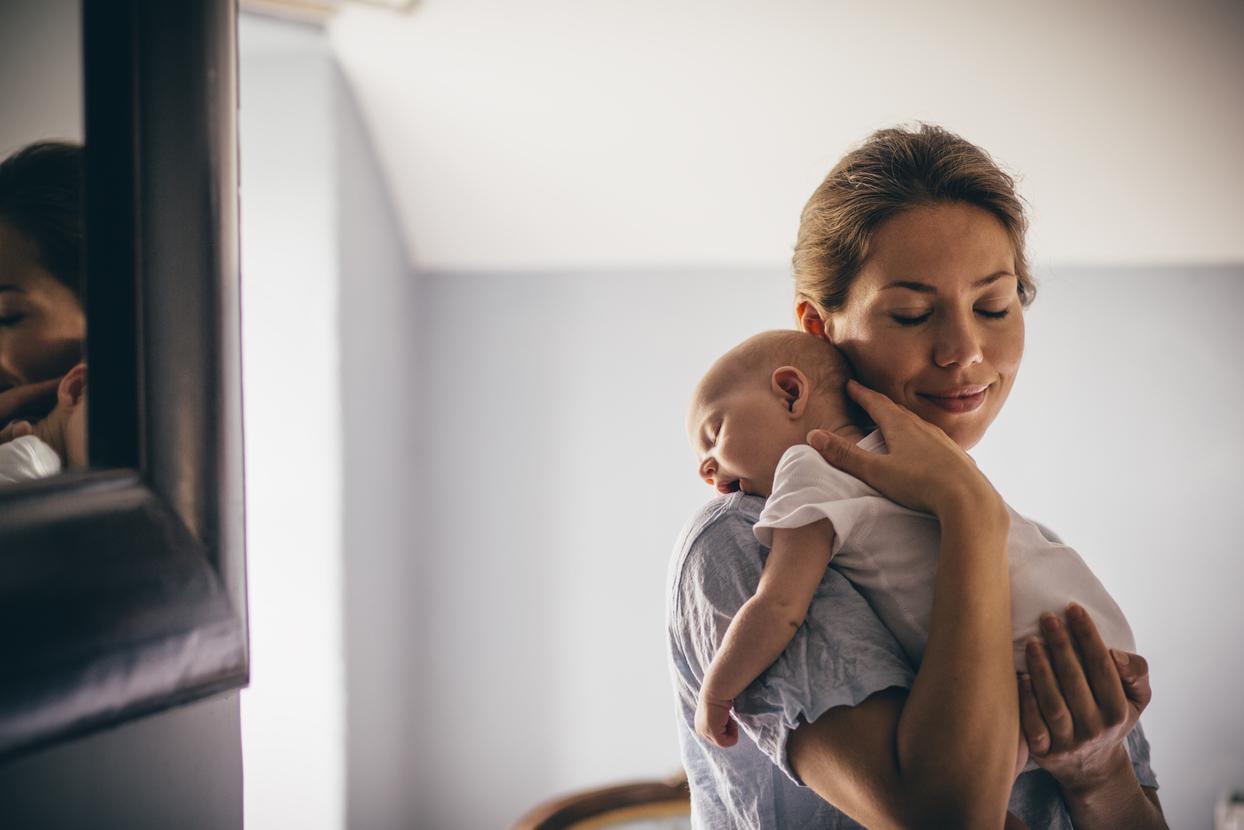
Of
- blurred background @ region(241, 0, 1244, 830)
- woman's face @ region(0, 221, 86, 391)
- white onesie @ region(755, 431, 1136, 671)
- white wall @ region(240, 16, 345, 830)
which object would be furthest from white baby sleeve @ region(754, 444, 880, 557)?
white wall @ region(240, 16, 345, 830)

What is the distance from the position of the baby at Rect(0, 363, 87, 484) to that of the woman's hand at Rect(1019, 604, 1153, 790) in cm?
73

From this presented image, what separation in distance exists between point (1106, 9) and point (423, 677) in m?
2.49

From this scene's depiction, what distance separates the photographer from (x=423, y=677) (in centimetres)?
294

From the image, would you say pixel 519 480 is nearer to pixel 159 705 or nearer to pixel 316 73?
pixel 316 73

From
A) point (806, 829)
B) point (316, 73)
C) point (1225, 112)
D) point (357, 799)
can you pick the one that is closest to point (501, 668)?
point (357, 799)

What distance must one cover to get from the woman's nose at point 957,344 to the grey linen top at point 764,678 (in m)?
0.23

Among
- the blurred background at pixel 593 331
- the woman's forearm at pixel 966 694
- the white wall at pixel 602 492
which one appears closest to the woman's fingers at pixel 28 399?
the woman's forearm at pixel 966 694

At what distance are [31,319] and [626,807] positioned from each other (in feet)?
6.57

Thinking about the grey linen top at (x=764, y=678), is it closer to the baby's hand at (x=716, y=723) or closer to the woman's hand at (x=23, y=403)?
the baby's hand at (x=716, y=723)

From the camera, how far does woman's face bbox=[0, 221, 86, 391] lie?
0.54m

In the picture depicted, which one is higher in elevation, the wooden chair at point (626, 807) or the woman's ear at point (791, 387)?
the woman's ear at point (791, 387)

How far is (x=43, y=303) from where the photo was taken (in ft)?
1.85

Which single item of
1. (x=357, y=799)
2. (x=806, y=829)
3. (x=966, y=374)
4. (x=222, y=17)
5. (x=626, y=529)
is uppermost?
(x=222, y=17)

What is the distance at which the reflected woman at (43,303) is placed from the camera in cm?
55
